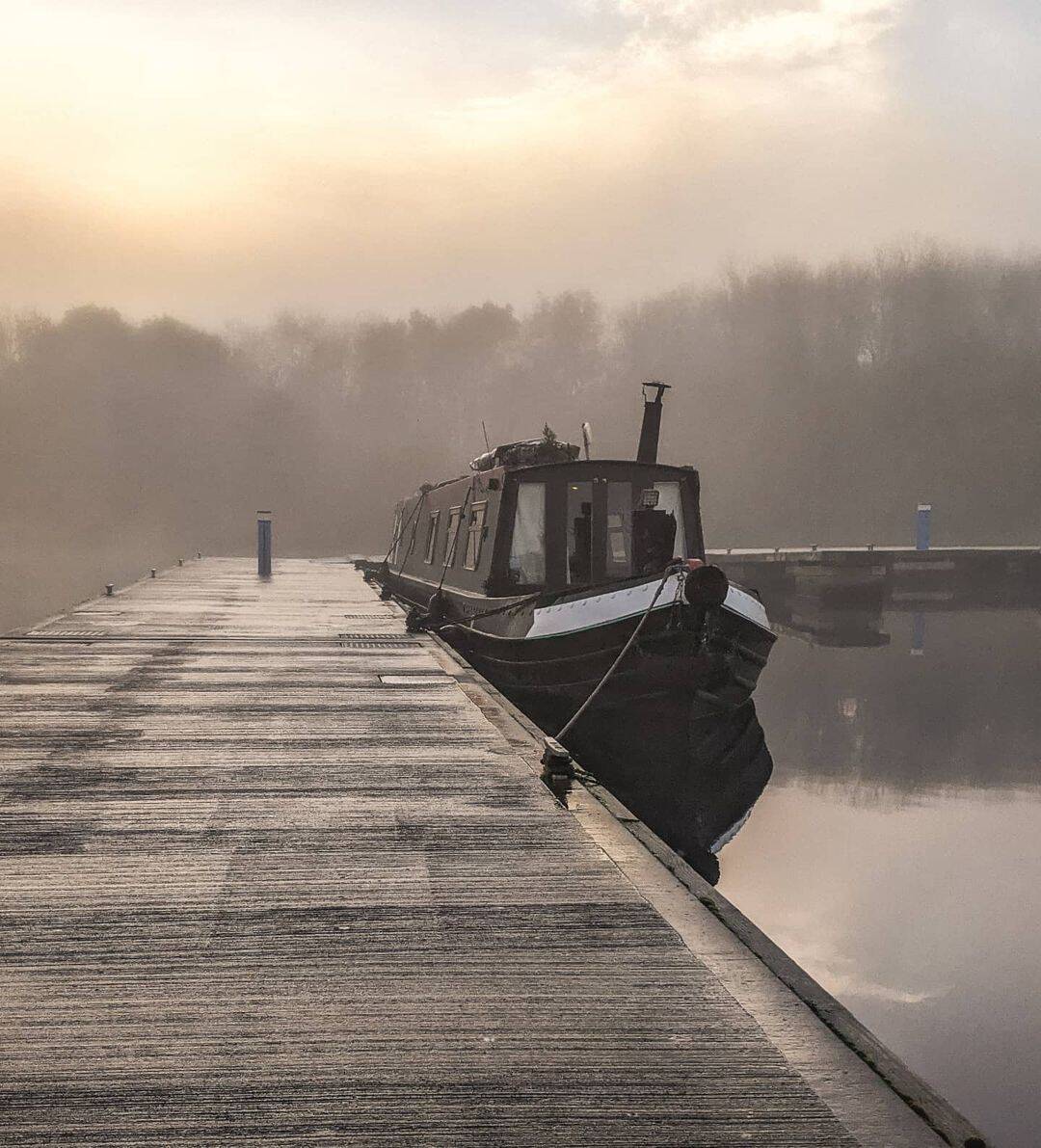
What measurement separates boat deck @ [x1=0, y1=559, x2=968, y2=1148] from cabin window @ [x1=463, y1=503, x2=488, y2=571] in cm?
850

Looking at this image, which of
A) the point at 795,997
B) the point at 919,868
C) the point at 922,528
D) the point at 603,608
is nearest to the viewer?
the point at 795,997

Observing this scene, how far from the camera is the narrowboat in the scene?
12742 millimetres

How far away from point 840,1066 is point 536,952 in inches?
49.7

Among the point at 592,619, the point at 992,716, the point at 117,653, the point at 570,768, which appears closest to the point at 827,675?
the point at 992,716

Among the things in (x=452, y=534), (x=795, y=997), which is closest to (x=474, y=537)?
(x=452, y=534)

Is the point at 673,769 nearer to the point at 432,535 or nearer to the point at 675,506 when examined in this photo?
the point at 675,506

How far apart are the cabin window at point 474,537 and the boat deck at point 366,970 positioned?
8.50 m

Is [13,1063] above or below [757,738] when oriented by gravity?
above

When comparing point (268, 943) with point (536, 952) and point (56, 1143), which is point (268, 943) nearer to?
point (536, 952)

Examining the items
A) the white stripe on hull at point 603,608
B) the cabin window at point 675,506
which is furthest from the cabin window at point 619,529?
the white stripe on hull at point 603,608

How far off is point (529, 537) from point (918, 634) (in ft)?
72.9

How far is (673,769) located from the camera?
42.6ft

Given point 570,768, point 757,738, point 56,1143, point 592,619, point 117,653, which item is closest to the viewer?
point 56,1143

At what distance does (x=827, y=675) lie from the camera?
1049 inches
